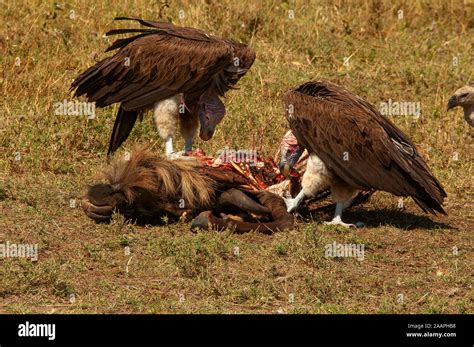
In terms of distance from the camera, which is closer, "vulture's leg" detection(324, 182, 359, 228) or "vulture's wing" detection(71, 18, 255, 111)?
"vulture's leg" detection(324, 182, 359, 228)

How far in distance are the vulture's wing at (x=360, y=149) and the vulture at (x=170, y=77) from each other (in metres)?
1.07

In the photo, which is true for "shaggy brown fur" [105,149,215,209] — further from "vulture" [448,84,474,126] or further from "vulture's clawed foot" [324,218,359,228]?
"vulture" [448,84,474,126]

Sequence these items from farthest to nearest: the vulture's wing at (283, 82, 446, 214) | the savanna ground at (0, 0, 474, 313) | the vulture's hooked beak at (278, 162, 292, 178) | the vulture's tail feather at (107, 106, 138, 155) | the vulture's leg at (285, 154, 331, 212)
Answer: the vulture's tail feather at (107, 106, 138, 155)
the vulture's hooked beak at (278, 162, 292, 178)
the vulture's leg at (285, 154, 331, 212)
the vulture's wing at (283, 82, 446, 214)
the savanna ground at (0, 0, 474, 313)

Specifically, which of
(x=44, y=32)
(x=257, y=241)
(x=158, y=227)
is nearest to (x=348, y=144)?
Result: (x=257, y=241)

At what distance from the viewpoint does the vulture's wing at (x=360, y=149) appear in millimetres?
7672

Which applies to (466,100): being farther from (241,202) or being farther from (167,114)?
(241,202)

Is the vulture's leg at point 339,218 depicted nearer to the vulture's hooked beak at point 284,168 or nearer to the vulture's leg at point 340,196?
the vulture's leg at point 340,196

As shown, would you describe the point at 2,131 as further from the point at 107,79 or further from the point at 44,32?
the point at 44,32

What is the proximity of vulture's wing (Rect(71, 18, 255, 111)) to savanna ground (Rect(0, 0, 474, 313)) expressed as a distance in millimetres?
691

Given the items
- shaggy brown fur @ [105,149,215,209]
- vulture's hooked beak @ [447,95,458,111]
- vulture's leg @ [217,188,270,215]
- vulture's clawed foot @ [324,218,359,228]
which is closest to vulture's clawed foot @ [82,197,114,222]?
shaggy brown fur @ [105,149,215,209]

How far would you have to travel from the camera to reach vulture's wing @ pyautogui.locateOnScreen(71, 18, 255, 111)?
8773 mm

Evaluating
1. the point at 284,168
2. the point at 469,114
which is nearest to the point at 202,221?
the point at 284,168

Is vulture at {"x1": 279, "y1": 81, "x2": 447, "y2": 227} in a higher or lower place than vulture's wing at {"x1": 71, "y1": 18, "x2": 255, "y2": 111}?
lower

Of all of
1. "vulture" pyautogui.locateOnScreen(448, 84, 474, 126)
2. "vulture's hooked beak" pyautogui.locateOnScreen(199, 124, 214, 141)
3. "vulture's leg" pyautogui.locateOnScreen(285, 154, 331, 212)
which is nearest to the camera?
"vulture's leg" pyautogui.locateOnScreen(285, 154, 331, 212)
